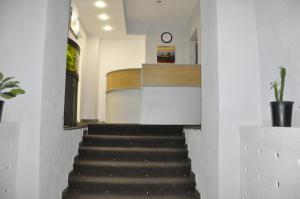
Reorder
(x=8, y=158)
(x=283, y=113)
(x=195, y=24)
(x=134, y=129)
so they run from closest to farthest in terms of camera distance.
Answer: (x=283, y=113) < (x=8, y=158) < (x=134, y=129) < (x=195, y=24)

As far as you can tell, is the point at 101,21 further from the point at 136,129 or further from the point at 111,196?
the point at 111,196

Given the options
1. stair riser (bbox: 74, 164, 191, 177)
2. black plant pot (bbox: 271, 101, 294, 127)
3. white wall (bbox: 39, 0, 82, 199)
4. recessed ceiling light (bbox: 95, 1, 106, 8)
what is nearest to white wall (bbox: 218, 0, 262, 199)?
black plant pot (bbox: 271, 101, 294, 127)

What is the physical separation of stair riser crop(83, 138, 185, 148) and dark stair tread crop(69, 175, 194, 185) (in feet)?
2.19

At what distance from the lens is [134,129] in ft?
13.3

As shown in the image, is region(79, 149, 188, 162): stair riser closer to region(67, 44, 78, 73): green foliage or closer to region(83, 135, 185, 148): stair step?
region(83, 135, 185, 148): stair step

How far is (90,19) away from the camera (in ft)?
21.0

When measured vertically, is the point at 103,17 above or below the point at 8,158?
above

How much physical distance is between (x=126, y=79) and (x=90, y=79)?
7.81ft

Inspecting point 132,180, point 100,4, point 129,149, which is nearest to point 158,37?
point 100,4

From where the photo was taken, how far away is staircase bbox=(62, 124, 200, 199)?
9.90ft

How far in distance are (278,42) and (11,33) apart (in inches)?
103

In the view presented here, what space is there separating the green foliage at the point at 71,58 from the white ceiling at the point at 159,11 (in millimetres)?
2816

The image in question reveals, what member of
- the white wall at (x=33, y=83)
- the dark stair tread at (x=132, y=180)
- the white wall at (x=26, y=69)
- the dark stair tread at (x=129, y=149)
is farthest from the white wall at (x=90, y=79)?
the white wall at (x=26, y=69)

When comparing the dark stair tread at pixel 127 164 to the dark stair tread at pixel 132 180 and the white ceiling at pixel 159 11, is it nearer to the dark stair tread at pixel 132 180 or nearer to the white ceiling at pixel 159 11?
the dark stair tread at pixel 132 180
